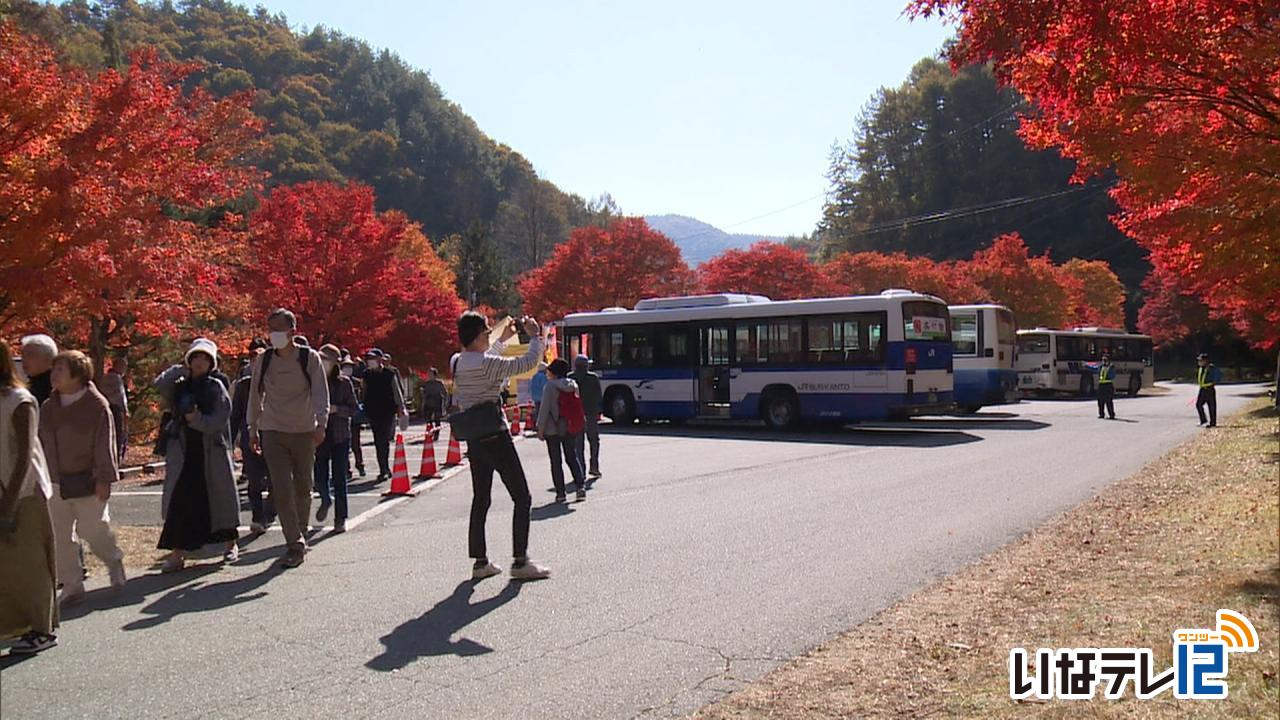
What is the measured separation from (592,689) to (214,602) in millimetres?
3465

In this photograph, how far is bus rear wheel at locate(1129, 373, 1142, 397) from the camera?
45312mm

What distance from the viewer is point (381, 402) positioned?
1503cm

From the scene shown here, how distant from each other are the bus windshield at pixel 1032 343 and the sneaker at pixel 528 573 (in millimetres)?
38688

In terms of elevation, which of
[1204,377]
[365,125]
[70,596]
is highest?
[365,125]

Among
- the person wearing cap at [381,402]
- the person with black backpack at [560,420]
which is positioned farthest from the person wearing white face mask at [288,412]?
the person wearing cap at [381,402]

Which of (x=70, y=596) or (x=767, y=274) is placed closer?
(x=70, y=596)

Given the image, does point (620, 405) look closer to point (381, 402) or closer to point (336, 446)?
point (381, 402)

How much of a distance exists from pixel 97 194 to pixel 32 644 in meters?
10.1

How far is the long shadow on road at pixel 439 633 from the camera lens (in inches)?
220

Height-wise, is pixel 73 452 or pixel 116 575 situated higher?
pixel 73 452

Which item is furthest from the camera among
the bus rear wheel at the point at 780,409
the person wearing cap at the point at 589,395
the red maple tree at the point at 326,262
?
the red maple tree at the point at 326,262

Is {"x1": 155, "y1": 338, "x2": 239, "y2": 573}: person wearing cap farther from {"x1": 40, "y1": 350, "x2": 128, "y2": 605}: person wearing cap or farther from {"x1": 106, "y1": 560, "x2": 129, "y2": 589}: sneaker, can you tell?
{"x1": 40, "y1": 350, "x2": 128, "y2": 605}: person wearing cap

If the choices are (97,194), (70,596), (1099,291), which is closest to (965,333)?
(97,194)

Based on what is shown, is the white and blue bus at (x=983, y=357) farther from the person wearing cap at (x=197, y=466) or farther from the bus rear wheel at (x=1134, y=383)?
the person wearing cap at (x=197, y=466)
